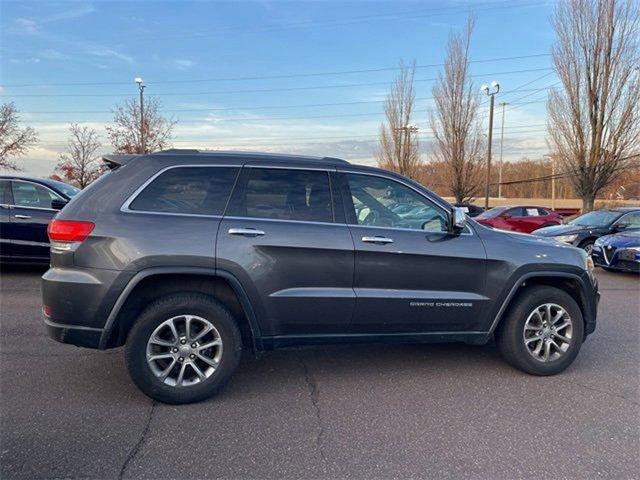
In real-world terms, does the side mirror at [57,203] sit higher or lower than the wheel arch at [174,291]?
higher

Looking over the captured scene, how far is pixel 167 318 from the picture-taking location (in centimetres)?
358

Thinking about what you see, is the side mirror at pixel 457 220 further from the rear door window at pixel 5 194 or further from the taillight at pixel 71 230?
the rear door window at pixel 5 194

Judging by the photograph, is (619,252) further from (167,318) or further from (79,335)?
(79,335)

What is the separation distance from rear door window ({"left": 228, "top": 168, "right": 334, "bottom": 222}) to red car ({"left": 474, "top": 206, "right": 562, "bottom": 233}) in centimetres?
1568

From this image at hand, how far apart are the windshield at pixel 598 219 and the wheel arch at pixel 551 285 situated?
9.05 m

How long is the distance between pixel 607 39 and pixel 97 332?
2557cm

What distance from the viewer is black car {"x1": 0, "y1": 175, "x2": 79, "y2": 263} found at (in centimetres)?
810

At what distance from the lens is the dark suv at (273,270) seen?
3.54 m

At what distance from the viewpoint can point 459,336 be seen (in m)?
4.20

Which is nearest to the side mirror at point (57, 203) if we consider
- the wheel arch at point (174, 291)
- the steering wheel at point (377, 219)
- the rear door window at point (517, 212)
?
the wheel arch at point (174, 291)

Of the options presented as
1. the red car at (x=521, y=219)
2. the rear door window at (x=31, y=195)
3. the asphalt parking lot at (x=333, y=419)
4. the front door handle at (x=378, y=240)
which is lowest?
the asphalt parking lot at (x=333, y=419)

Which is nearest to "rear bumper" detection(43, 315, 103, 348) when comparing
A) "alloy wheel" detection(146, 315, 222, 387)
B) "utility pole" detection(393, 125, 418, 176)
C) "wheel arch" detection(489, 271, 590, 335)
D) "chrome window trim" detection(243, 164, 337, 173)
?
"alloy wheel" detection(146, 315, 222, 387)

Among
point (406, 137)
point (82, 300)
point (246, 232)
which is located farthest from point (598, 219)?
point (406, 137)

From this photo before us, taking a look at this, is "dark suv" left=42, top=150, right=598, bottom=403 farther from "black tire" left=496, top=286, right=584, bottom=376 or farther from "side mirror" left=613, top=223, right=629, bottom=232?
"side mirror" left=613, top=223, right=629, bottom=232
